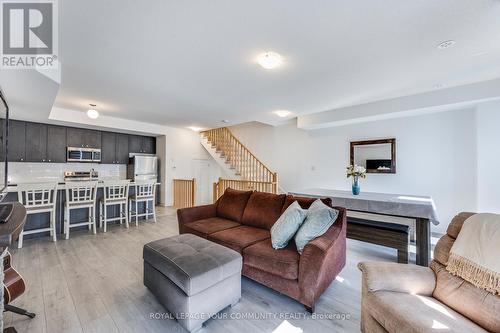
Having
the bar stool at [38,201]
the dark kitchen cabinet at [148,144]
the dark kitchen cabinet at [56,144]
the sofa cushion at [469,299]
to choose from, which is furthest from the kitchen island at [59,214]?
the sofa cushion at [469,299]

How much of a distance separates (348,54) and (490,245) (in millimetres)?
2089

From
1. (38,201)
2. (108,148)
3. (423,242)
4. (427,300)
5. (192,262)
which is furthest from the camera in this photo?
(108,148)

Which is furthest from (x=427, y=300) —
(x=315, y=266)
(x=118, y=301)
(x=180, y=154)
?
(x=180, y=154)

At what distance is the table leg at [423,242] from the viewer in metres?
2.52

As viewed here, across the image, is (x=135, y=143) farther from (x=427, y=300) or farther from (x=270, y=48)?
(x=427, y=300)

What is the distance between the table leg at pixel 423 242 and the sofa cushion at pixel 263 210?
164cm

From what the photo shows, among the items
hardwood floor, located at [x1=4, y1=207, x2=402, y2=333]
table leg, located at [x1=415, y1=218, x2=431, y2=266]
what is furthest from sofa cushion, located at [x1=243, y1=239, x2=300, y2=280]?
table leg, located at [x1=415, y1=218, x2=431, y2=266]

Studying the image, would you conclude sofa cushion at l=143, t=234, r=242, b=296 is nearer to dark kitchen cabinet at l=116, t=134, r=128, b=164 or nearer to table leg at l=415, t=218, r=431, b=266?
table leg at l=415, t=218, r=431, b=266

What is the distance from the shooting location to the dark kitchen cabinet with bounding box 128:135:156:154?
6.41m

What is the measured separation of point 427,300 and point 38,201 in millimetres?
4964

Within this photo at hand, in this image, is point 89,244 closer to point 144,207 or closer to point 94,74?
point 144,207

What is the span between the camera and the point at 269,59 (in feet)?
8.07

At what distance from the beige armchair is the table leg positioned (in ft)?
3.73

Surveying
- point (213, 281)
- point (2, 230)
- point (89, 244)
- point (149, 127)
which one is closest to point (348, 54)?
point (213, 281)
